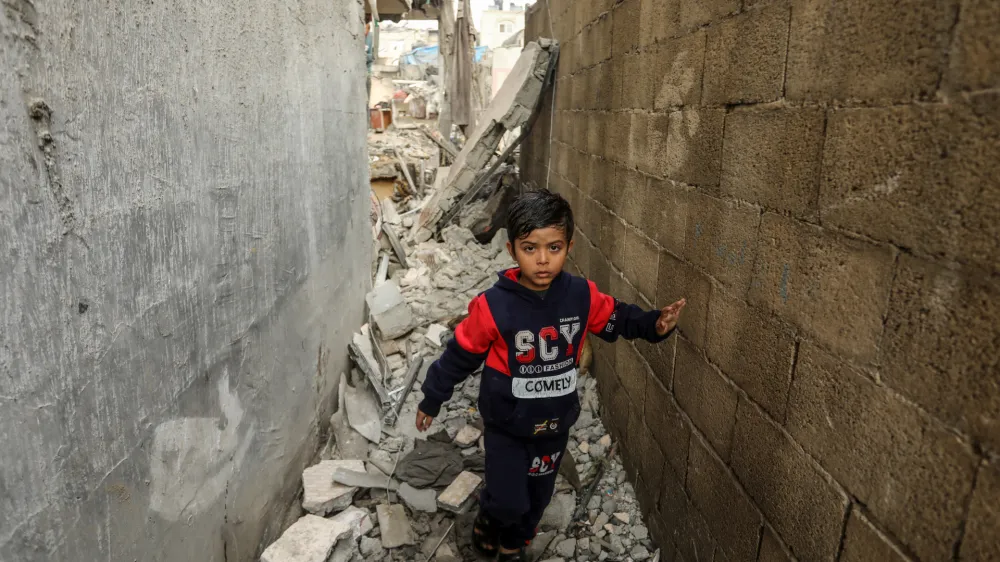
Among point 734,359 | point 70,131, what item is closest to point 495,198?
point 734,359

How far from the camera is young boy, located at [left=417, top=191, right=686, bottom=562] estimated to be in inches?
87.4

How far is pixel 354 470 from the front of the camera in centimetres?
332

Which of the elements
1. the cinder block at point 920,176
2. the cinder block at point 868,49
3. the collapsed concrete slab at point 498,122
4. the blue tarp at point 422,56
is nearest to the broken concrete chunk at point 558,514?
the cinder block at point 920,176

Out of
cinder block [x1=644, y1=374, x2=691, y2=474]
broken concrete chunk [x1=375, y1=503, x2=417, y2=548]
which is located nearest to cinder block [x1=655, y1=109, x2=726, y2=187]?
cinder block [x1=644, y1=374, x2=691, y2=474]

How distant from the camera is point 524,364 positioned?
234 centimetres

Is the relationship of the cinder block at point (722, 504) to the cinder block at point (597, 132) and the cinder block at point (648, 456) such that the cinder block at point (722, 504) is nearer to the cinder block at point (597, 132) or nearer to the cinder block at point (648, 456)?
the cinder block at point (648, 456)

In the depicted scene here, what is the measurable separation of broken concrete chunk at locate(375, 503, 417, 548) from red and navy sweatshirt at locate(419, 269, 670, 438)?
92 centimetres

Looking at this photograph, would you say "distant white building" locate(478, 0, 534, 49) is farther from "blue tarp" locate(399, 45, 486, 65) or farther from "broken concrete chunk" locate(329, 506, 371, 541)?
"broken concrete chunk" locate(329, 506, 371, 541)

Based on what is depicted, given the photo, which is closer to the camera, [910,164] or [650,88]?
[910,164]

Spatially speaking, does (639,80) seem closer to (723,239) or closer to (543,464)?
(723,239)

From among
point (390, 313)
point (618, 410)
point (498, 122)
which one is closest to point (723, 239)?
point (618, 410)

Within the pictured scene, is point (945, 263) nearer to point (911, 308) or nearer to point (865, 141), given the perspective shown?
point (911, 308)

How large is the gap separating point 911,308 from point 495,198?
7148mm

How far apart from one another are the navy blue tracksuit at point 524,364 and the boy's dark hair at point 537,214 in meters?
0.23
